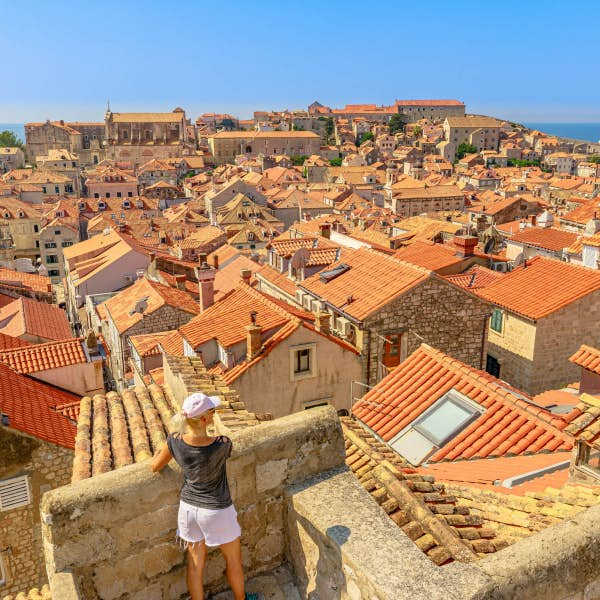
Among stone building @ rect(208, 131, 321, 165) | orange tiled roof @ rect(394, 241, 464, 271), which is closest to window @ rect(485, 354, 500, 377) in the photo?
orange tiled roof @ rect(394, 241, 464, 271)

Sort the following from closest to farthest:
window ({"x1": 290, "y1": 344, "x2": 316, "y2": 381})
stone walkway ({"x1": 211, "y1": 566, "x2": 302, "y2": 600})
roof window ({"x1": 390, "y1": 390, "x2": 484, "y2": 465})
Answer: stone walkway ({"x1": 211, "y1": 566, "x2": 302, "y2": 600})
roof window ({"x1": 390, "y1": 390, "x2": 484, "y2": 465})
window ({"x1": 290, "y1": 344, "x2": 316, "y2": 381})

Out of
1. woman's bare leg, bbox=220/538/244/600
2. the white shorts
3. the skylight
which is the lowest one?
the skylight

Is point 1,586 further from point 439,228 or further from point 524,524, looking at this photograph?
point 439,228

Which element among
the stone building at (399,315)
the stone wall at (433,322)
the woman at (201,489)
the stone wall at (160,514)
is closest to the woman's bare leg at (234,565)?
the woman at (201,489)

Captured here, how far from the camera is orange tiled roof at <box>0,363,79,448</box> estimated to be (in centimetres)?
1051

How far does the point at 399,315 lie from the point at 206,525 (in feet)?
39.2

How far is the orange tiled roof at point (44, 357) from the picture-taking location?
1469cm

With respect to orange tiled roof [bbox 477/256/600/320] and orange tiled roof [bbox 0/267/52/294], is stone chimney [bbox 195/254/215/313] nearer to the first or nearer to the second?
orange tiled roof [bbox 477/256/600/320]

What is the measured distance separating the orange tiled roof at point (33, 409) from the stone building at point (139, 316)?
10.4 m

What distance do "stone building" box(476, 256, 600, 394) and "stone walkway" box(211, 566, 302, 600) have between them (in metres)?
14.4

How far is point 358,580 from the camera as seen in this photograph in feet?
12.2

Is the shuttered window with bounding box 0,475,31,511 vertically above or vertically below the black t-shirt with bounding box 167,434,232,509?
below

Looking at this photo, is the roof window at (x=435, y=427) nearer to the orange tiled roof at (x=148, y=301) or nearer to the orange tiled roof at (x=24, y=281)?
the orange tiled roof at (x=148, y=301)

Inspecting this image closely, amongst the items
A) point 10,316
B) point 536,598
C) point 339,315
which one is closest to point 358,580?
point 536,598
